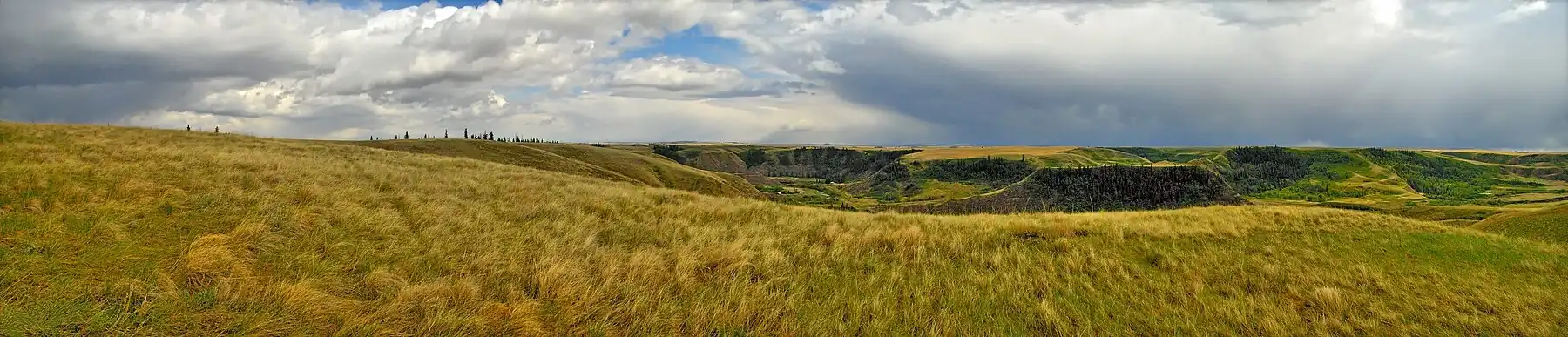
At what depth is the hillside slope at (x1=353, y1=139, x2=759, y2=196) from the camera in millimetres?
109244

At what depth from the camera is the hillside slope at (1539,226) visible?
61.4 ft

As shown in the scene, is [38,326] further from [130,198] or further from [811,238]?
[811,238]

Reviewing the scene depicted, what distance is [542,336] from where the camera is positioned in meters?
7.42

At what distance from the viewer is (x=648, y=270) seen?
10227mm

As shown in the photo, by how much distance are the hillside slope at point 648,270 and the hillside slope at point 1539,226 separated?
6.45 metres

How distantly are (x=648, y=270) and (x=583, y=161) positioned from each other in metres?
131

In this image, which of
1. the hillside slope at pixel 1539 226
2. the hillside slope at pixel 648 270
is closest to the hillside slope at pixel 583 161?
the hillside slope at pixel 648 270

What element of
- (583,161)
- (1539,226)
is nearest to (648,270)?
(1539,226)

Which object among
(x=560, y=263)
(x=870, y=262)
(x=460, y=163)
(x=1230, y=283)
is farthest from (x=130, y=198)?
(x=460, y=163)

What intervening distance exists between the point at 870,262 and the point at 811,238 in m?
2.53

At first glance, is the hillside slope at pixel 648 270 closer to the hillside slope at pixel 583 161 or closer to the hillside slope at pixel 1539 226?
the hillside slope at pixel 1539 226

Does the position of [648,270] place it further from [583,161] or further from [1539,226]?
[583,161]

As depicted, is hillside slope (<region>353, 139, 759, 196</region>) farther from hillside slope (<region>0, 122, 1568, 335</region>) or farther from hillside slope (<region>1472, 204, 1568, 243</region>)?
hillside slope (<region>1472, 204, 1568, 243</region>)

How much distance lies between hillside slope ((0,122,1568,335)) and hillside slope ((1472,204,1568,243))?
645 centimetres
